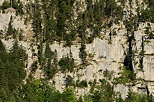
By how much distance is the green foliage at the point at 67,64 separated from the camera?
100625 mm

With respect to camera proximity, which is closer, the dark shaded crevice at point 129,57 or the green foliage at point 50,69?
the green foliage at point 50,69

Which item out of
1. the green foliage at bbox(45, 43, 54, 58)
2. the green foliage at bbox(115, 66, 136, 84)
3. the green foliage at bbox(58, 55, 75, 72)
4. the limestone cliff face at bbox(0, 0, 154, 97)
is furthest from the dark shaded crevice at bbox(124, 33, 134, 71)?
the green foliage at bbox(45, 43, 54, 58)

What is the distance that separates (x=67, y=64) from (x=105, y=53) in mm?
13966

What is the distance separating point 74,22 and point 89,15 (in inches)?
231

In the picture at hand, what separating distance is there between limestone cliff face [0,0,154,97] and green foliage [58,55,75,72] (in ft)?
4.36

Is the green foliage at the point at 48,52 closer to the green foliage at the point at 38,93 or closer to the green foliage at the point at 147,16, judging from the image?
the green foliage at the point at 38,93

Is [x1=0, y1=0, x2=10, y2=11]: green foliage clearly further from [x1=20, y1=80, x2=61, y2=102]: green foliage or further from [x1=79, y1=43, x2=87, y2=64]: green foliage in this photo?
[x1=20, y1=80, x2=61, y2=102]: green foliage

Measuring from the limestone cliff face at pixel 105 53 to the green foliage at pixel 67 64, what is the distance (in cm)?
133

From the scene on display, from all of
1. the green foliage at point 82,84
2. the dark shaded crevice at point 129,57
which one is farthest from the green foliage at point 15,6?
the dark shaded crevice at point 129,57

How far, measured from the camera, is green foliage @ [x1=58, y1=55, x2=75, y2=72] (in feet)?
330

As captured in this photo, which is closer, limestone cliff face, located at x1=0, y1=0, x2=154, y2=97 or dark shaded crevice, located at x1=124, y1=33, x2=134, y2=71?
limestone cliff face, located at x1=0, y1=0, x2=154, y2=97

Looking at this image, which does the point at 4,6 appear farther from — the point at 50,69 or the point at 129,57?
the point at 129,57

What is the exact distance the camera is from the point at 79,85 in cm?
9731

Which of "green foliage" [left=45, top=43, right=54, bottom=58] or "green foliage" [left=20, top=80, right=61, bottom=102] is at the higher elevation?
"green foliage" [left=45, top=43, right=54, bottom=58]
